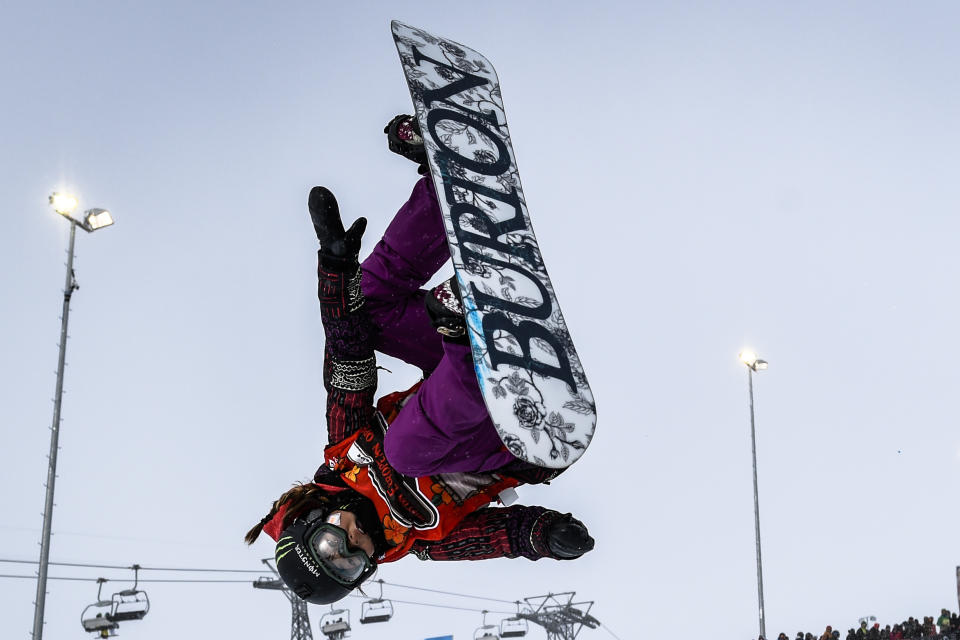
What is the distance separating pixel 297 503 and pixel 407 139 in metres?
1.44

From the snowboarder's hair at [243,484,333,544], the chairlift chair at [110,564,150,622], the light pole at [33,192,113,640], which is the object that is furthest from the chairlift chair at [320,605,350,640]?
the snowboarder's hair at [243,484,333,544]

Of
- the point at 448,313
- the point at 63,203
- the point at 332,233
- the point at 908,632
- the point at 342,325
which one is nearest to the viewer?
the point at 448,313

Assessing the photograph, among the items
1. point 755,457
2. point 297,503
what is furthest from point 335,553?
point 755,457

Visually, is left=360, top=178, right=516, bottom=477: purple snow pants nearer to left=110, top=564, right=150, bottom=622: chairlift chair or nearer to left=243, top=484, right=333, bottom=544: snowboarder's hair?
left=243, top=484, right=333, bottom=544: snowboarder's hair

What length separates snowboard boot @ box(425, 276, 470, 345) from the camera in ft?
8.41

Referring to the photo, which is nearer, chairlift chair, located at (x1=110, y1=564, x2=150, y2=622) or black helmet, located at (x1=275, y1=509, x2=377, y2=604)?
black helmet, located at (x1=275, y1=509, x2=377, y2=604)

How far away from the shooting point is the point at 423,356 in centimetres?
353

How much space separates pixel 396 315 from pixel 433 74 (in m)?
0.92

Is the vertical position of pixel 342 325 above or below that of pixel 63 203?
below

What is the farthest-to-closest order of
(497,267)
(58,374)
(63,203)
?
(63,203)
(58,374)
(497,267)

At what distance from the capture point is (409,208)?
3352 millimetres

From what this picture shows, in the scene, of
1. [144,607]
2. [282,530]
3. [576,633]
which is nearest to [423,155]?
[282,530]

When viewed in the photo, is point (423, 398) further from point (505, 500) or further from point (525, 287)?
point (505, 500)

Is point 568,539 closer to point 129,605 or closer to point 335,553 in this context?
point 335,553
